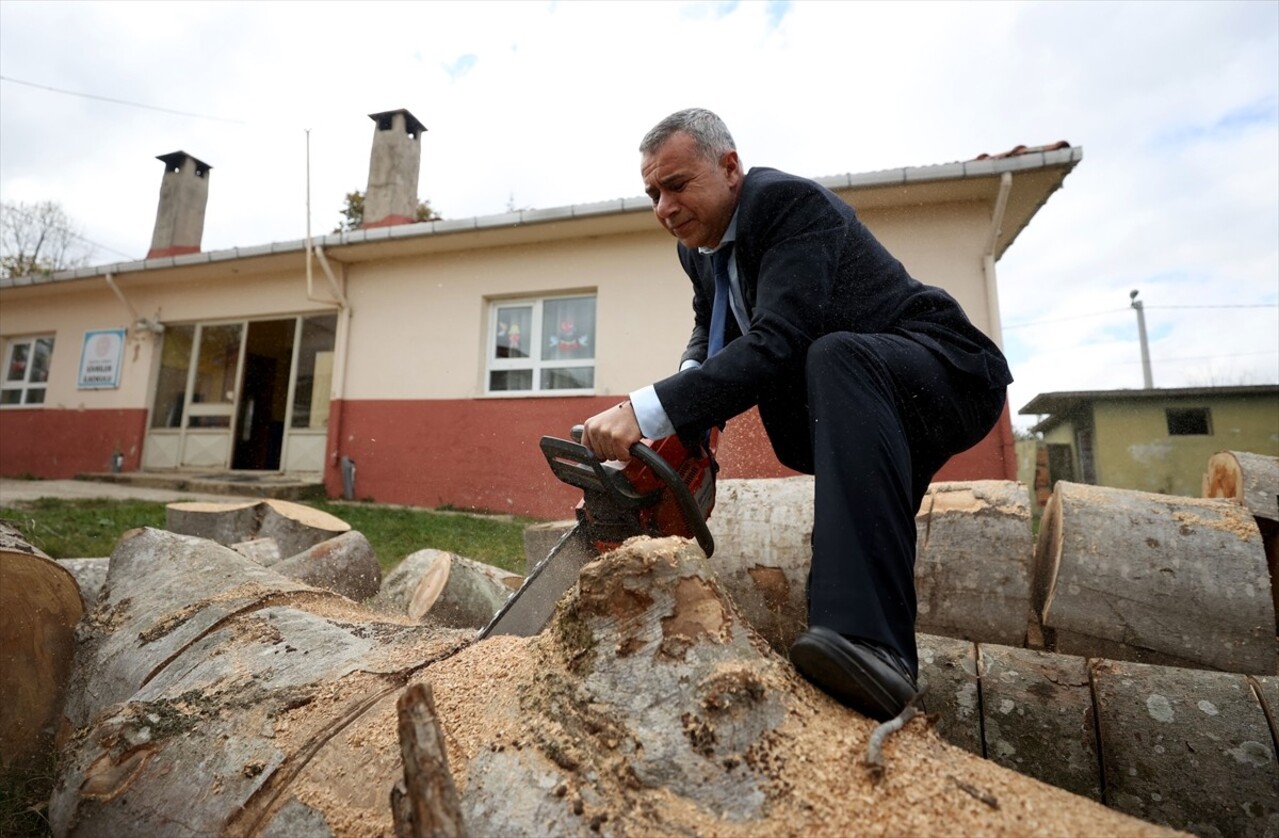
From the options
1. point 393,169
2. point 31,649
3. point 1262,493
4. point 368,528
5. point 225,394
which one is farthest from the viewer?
point 225,394

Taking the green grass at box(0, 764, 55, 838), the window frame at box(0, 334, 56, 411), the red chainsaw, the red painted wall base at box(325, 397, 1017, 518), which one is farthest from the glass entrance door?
the red chainsaw

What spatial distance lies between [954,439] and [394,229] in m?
7.82

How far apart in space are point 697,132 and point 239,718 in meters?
1.54

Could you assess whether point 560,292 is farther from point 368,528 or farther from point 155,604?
point 155,604

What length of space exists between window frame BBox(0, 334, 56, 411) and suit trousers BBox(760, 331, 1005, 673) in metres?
13.7

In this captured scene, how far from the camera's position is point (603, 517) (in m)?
1.56

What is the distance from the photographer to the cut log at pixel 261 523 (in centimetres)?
374

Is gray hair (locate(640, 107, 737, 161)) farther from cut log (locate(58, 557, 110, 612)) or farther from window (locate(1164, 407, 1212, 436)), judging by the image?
window (locate(1164, 407, 1212, 436))

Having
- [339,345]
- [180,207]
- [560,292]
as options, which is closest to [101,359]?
[180,207]

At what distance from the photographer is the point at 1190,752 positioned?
1.49 meters

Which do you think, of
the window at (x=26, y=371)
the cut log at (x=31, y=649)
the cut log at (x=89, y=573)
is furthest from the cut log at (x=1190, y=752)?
the window at (x=26, y=371)

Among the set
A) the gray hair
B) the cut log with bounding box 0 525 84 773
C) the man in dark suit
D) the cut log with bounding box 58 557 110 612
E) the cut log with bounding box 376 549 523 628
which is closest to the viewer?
the man in dark suit

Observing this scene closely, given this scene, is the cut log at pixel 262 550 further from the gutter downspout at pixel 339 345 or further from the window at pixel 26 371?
the window at pixel 26 371

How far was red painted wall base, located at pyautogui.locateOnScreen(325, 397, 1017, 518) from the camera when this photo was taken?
289 inches
